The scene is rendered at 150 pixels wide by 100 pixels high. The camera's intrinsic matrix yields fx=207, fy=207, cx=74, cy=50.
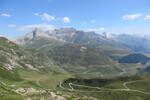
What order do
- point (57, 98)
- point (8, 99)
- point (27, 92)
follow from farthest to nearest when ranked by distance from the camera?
point (27, 92), point (57, 98), point (8, 99)

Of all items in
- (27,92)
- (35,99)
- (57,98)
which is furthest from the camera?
(27,92)

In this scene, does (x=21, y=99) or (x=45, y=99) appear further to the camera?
(x=45, y=99)

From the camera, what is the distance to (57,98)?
134 metres

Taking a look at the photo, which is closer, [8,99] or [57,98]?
[8,99]

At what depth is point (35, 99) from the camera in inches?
4729

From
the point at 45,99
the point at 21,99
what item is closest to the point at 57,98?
the point at 45,99

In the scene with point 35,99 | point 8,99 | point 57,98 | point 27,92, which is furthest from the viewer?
point 27,92

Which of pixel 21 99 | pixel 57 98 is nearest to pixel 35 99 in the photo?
pixel 21 99

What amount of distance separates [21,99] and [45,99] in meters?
17.4

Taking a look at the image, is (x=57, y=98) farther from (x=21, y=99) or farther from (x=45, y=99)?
(x=21, y=99)

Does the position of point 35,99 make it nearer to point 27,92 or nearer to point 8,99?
point 8,99

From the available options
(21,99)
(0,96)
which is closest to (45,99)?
(21,99)

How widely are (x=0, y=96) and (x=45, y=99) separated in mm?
26604

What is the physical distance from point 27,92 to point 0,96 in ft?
108
